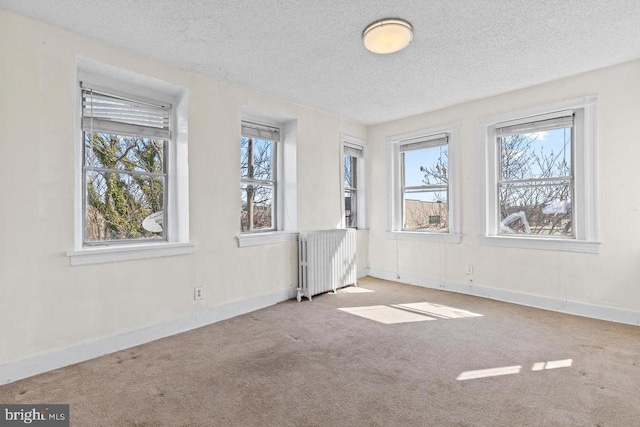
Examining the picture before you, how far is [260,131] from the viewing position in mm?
4023

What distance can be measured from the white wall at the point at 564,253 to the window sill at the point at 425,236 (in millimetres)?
72

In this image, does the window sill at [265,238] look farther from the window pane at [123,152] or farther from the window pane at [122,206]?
the window pane at [123,152]

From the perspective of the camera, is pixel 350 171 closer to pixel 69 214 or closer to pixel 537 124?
pixel 537 124

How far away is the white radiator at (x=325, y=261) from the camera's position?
13.4 feet

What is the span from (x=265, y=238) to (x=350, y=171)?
2.15 meters

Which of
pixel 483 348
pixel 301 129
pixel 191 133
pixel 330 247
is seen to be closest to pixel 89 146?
pixel 191 133

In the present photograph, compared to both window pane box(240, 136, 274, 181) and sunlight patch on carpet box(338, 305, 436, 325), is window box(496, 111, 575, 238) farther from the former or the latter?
window pane box(240, 136, 274, 181)

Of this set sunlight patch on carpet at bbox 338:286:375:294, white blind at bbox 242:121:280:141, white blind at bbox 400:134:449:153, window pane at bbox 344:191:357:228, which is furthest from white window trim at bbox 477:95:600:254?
white blind at bbox 242:121:280:141

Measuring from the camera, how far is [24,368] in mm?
2203

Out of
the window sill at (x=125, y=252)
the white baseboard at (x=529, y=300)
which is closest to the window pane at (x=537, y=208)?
the white baseboard at (x=529, y=300)

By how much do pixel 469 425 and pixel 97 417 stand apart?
2.02 meters

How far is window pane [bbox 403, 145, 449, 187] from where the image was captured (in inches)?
180

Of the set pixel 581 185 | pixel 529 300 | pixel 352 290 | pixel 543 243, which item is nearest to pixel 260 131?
pixel 352 290

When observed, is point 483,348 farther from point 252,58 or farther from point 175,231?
point 252,58
